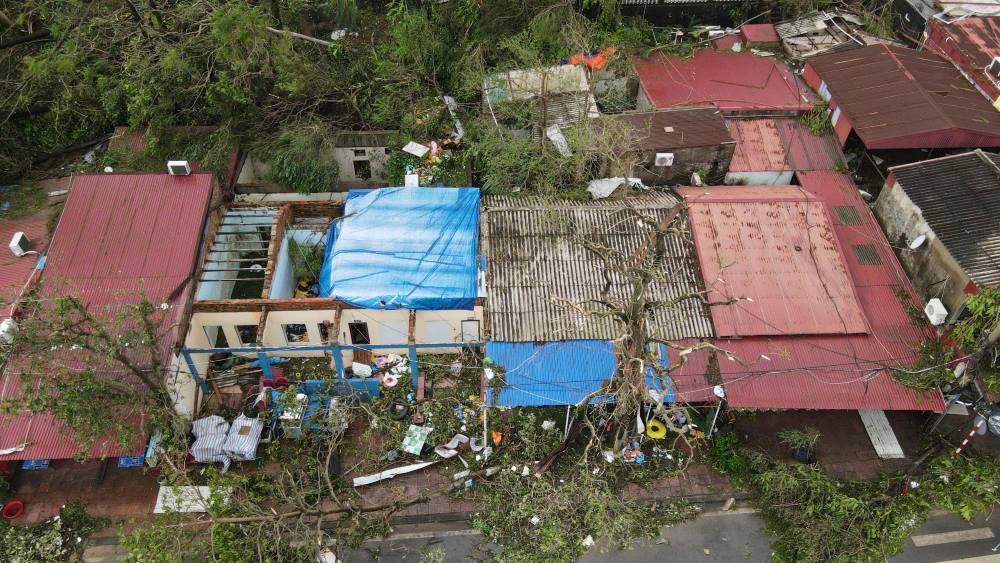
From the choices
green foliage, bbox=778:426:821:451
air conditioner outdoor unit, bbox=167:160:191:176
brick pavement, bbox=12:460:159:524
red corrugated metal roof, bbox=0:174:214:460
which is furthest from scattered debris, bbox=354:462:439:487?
air conditioner outdoor unit, bbox=167:160:191:176

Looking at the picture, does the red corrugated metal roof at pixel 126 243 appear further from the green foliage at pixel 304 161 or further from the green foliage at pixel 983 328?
the green foliage at pixel 983 328

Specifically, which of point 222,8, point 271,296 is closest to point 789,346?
point 271,296

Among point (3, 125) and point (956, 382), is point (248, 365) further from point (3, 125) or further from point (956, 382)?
point (956, 382)

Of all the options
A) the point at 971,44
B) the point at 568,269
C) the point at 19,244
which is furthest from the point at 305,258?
the point at 971,44

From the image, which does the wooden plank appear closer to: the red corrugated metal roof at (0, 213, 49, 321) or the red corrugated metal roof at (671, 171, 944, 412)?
the red corrugated metal roof at (671, 171, 944, 412)

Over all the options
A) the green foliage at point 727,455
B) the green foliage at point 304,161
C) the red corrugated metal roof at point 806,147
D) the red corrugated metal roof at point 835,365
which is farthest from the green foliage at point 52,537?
the red corrugated metal roof at point 806,147
